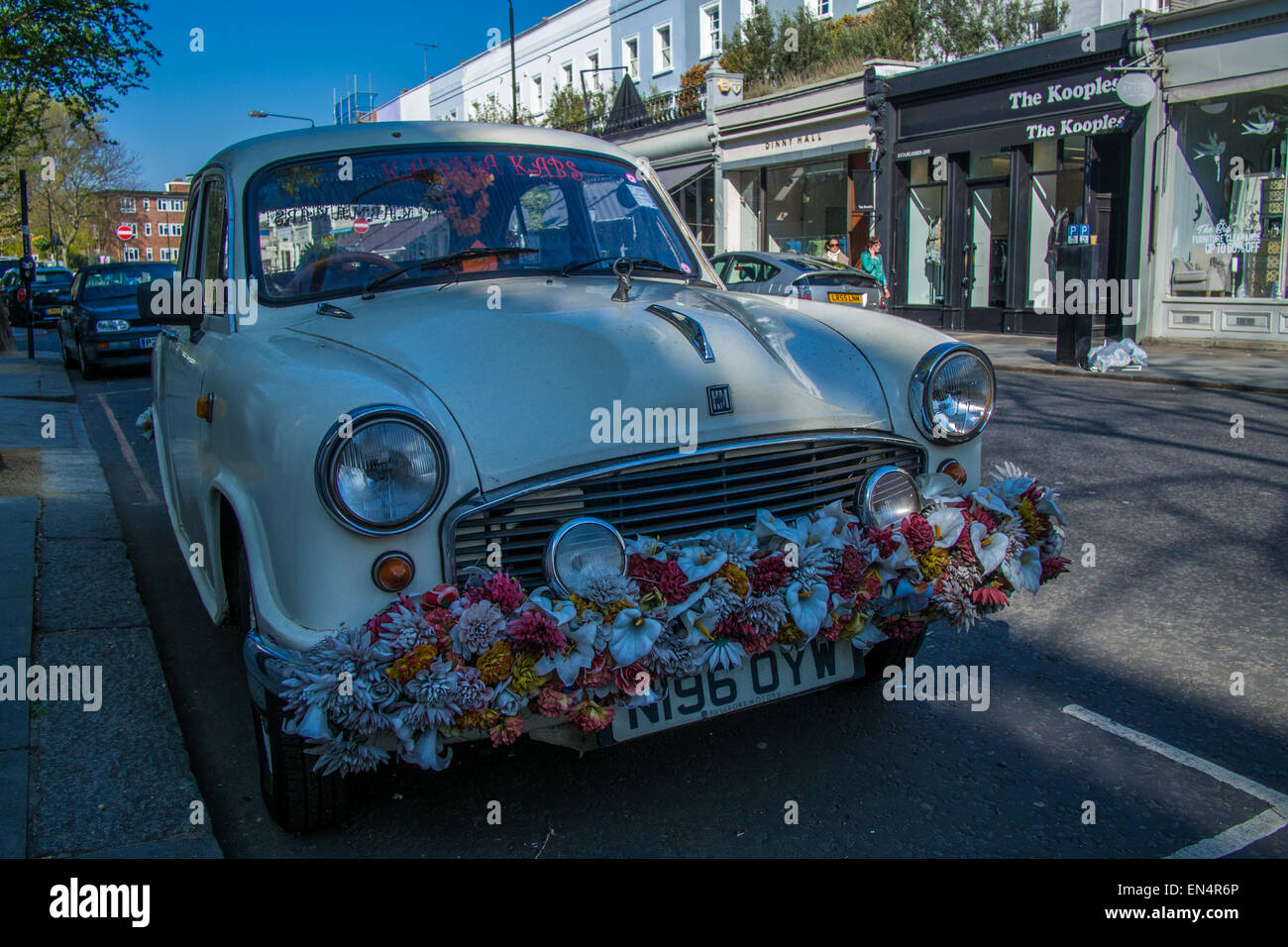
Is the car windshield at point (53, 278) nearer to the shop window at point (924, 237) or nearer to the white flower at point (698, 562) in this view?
the shop window at point (924, 237)

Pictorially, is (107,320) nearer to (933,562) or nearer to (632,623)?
(632,623)

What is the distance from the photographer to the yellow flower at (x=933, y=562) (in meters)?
2.67

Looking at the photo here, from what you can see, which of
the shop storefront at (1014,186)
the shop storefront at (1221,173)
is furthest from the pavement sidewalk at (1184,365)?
the shop storefront at (1014,186)

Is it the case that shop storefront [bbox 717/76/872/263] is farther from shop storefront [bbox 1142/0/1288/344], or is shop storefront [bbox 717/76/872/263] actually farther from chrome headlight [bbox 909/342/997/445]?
chrome headlight [bbox 909/342/997/445]

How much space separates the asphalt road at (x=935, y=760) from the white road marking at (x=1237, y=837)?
24 mm

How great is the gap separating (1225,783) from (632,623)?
6.06ft

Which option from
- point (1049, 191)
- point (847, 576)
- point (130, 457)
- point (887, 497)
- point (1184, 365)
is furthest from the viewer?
point (1049, 191)

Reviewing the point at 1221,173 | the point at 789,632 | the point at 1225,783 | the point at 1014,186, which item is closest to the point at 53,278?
the point at 1014,186

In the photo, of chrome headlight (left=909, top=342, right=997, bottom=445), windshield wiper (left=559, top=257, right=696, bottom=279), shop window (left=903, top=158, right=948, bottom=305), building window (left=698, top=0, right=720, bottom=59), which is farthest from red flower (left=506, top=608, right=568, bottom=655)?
building window (left=698, top=0, right=720, bottom=59)

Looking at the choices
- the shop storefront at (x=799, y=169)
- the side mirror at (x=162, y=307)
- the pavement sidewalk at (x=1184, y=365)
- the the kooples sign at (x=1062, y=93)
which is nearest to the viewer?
the side mirror at (x=162, y=307)

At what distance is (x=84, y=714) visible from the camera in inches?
139

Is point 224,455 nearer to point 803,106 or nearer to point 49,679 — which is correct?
point 49,679
